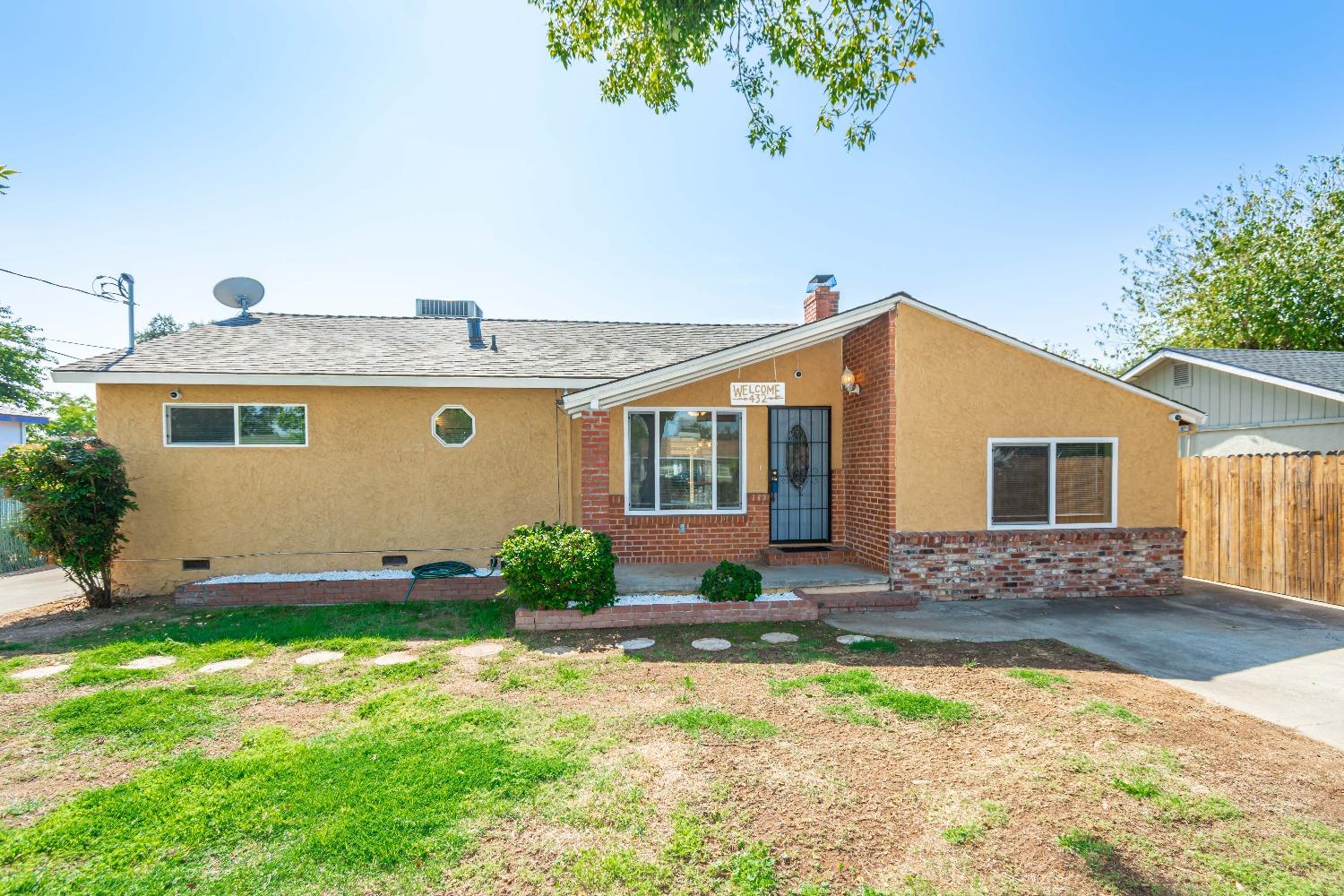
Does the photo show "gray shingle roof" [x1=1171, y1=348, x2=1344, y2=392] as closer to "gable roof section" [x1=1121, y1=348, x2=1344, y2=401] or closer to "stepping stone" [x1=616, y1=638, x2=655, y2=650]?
"gable roof section" [x1=1121, y1=348, x2=1344, y2=401]

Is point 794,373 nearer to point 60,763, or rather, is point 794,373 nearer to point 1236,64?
point 60,763

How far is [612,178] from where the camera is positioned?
986 centimetres

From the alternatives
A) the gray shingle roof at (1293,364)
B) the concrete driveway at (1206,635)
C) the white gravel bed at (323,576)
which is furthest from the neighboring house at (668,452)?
the gray shingle roof at (1293,364)

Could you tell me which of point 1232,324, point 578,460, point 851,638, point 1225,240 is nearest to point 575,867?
point 851,638

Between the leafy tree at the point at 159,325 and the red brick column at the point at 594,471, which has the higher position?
the leafy tree at the point at 159,325

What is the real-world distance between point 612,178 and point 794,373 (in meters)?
4.32

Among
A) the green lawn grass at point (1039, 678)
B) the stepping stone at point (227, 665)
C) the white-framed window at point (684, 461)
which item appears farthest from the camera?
the white-framed window at point (684, 461)

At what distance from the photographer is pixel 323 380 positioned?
841cm

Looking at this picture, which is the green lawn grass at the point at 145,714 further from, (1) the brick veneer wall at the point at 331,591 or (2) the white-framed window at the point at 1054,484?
(2) the white-framed window at the point at 1054,484

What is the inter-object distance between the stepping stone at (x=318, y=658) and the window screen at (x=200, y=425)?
4438mm

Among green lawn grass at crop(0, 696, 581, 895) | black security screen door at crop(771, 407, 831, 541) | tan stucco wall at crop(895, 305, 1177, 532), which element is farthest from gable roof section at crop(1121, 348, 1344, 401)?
green lawn grass at crop(0, 696, 581, 895)

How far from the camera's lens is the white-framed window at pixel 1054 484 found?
8.21 m

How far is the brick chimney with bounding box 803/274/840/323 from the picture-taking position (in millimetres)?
11211

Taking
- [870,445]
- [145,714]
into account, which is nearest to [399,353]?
[145,714]
